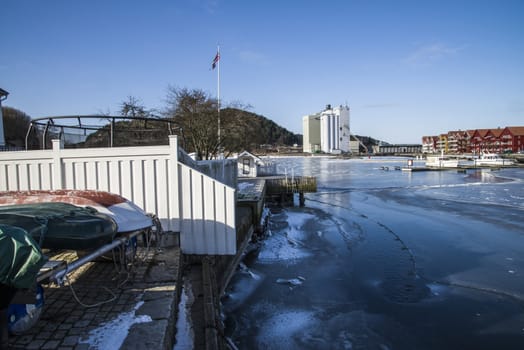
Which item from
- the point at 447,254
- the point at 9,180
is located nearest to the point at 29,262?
the point at 9,180

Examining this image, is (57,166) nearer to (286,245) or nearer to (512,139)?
(286,245)

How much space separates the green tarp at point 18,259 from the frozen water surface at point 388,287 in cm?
458

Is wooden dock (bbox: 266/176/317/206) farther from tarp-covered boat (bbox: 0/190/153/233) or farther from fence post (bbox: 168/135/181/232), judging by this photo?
tarp-covered boat (bbox: 0/190/153/233)

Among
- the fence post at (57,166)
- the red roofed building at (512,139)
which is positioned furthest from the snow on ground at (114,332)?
the red roofed building at (512,139)

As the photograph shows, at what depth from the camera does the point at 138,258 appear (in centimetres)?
565

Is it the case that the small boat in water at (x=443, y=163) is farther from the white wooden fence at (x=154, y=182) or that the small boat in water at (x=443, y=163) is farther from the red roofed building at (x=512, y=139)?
the white wooden fence at (x=154, y=182)

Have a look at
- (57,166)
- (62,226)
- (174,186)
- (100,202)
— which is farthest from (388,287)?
(57,166)

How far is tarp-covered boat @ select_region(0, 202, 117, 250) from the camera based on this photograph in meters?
3.66

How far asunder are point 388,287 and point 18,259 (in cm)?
862

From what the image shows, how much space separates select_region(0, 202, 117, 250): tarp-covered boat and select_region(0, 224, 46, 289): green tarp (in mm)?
794

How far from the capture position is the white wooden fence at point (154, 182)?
20.4ft

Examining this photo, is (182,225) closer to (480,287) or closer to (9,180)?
(9,180)

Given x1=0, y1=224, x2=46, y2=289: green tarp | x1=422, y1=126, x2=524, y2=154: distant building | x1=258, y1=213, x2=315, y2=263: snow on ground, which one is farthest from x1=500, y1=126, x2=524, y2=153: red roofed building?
→ x1=0, y1=224, x2=46, y2=289: green tarp

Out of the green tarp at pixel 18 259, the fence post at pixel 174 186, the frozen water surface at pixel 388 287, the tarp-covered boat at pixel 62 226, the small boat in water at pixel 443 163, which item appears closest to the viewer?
the green tarp at pixel 18 259
